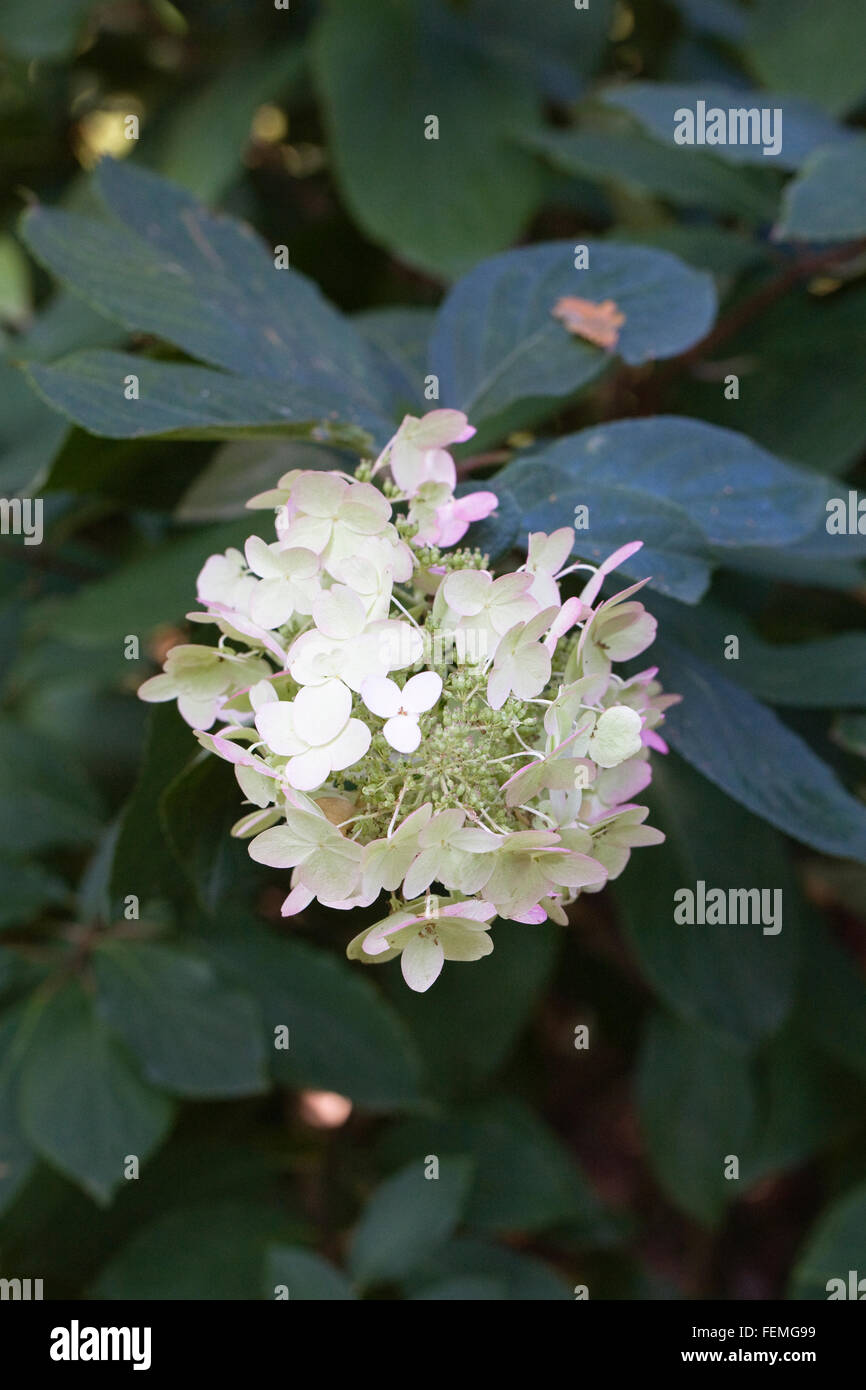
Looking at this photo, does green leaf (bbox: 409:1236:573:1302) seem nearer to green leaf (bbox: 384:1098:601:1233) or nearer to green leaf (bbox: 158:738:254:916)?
green leaf (bbox: 384:1098:601:1233)

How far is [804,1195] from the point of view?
172 cm

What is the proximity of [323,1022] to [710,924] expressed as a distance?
377 mm

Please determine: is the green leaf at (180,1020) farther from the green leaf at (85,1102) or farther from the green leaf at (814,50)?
the green leaf at (814,50)

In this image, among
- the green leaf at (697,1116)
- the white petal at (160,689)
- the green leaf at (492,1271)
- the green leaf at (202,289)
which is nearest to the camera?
the white petal at (160,689)

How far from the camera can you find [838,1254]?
98 cm

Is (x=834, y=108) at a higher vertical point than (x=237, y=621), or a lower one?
higher

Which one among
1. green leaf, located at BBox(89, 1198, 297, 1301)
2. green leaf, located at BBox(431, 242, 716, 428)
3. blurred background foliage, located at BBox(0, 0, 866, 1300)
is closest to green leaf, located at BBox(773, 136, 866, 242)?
blurred background foliage, located at BBox(0, 0, 866, 1300)

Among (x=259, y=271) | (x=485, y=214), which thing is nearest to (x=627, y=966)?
(x=485, y=214)

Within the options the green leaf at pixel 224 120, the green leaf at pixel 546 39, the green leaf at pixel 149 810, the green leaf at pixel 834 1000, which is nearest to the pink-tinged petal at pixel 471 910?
the green leaf at pixel 149 810

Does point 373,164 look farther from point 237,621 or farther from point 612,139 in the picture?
point 237,621

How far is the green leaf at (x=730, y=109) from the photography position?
1.00 meters

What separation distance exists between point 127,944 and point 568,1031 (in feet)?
3.07

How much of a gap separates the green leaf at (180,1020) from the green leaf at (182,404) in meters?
0.55

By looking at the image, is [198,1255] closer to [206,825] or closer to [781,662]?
[206,825]
